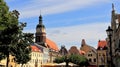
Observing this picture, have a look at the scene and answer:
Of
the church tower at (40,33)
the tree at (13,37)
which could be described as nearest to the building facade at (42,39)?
the church tower at (40,33)

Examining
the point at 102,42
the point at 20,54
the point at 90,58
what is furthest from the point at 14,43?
the point at 90,58

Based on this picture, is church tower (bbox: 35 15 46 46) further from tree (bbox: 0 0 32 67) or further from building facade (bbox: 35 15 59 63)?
tree (bbox: 0 0 32 67)

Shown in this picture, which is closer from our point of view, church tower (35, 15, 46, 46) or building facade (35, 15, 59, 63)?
church tower (35, 15, 46, 46)

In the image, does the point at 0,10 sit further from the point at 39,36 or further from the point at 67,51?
the point at 67,51

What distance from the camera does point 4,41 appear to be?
172 ft

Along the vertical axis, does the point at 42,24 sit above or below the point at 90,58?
above

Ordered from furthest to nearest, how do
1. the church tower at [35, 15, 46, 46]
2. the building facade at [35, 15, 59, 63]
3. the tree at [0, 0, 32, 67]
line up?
the building facade at [35, 15, 59, 63]
the church tower at [35, 15, 46, 46]
the tree at [0, 0, 32, 67]

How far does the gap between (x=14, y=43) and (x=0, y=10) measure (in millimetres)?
15236

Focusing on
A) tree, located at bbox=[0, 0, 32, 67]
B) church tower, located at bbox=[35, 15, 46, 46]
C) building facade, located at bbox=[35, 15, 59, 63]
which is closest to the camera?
tree, located at bbox=[0, 0, 32, 67]

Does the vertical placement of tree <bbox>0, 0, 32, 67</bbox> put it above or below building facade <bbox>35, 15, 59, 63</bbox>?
below

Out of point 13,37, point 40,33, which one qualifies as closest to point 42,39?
point 40,33

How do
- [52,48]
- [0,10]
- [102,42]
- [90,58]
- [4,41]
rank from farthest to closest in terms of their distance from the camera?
[52,48]
[90,58]
[102,42]
[4,41]
[0,10]

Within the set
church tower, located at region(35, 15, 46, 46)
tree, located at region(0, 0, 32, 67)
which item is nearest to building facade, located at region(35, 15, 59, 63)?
church tower, located at region(35, 15, 46, 46)

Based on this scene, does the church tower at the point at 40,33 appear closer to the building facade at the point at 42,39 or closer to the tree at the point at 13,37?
the building facade at the point at 42,39
